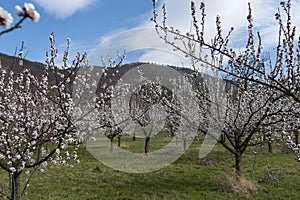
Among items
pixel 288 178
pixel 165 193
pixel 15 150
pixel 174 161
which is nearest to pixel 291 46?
pixel 15 150

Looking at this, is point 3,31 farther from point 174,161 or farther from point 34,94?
point 174,161

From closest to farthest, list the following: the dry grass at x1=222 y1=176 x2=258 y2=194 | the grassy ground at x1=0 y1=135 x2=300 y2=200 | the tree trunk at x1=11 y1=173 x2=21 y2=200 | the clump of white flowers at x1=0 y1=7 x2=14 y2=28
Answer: the clump of white flowers at x1=0 y1=7 x2=14 y2=28
the tree trunk at x1=11 y1=173 x2=21 y2=200
the grassy ground at x1=0 y1=135 x2=300 y2=200
the dry grass at x1=222 y1=176 x2=258 y2=194

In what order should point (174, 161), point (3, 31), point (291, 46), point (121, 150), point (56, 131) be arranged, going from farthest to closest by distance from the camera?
point (121, 150) → point (174, 161) → point (56, 131) → point (291, 46) → point (3, 31)

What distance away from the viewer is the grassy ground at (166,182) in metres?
9.43

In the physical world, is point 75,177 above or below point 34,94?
below

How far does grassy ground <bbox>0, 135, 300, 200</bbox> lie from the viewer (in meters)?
9.43

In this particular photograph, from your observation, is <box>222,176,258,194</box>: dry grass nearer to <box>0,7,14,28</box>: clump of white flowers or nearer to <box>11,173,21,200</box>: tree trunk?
<box>11,173,21,200</box>: tree trunk

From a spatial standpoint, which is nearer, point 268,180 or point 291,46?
point 291,46

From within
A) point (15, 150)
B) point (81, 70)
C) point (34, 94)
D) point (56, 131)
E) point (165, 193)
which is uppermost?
point (81, 70)

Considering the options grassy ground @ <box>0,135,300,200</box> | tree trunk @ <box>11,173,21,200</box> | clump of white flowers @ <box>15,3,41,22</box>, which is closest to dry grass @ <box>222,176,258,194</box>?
grassy ground @ <box>0,135,300,200</box>

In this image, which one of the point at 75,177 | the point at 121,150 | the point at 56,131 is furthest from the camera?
the point at 121,150

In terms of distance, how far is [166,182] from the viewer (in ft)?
37.0

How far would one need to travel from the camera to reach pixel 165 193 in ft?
31.6

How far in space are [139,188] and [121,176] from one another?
95.7 inches
